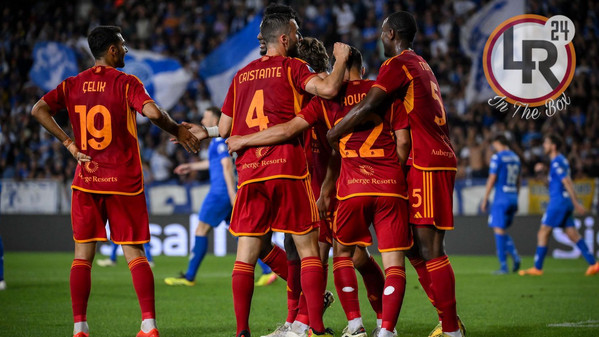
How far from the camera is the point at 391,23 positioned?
617 centimetres

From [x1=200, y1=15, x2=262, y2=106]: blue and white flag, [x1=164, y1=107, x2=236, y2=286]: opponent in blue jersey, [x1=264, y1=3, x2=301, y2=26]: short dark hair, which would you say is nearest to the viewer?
[x1=264, y1=3, x2=301, y2=26]: short dark hair

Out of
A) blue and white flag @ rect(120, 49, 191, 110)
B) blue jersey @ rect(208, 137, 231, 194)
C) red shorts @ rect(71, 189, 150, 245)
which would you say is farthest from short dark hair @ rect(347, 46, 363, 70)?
blue and white flag @ rect(120, 49, 191, 110)

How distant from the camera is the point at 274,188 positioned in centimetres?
581

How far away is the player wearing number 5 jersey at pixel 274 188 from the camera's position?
5812mm

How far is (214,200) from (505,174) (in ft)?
18.3

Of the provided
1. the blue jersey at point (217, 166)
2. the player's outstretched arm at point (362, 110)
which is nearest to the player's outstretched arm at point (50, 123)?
the player's outstretched arm at point (362, 110)

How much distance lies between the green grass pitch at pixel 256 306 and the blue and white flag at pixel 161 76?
738 centimetres

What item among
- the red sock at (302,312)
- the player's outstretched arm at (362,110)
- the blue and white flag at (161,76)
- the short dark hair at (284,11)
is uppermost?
the blue and white flag at (161,76)

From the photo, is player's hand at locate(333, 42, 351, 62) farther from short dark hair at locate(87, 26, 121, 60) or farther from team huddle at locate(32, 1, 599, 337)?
short dark hair at locate(87, 26, 121, 60)

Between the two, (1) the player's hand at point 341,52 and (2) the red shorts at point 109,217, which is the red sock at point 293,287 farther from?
(1) the player's hand at point 341,52

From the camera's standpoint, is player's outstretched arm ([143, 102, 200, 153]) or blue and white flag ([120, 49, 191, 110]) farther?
blue and white flag ([120, 49, 191, 110])

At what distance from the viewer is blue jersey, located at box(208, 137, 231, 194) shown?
1127 centimetres

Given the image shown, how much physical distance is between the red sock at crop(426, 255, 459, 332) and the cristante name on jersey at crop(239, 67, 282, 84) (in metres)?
1.88

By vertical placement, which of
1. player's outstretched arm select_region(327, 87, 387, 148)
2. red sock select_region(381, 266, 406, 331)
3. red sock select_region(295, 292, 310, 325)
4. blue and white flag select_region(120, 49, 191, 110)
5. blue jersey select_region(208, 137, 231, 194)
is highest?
blue and white flag select_region(120, 49, 191, 110)
